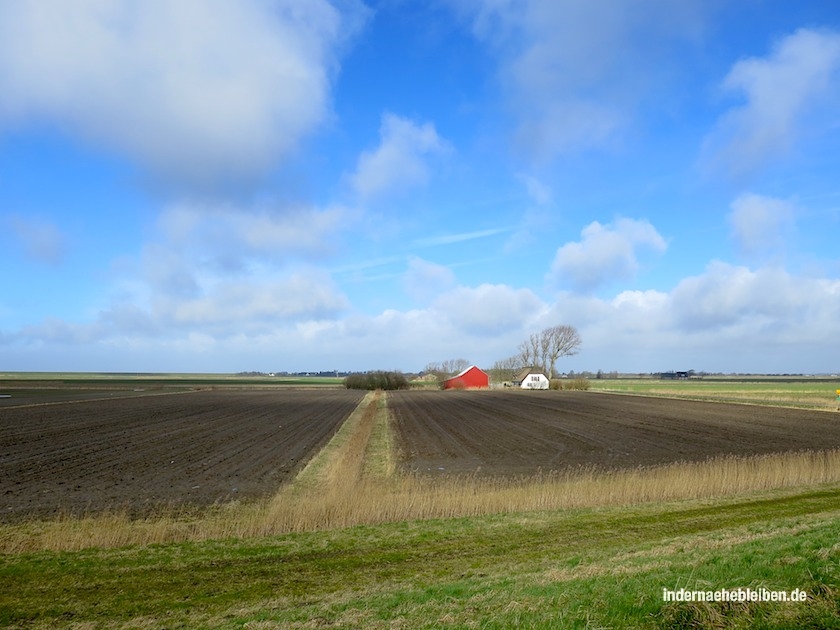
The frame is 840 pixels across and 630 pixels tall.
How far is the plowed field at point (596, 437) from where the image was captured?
26688 millimetres

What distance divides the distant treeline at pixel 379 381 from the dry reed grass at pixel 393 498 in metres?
139

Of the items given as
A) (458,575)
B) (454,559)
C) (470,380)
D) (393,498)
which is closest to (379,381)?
(470,380)

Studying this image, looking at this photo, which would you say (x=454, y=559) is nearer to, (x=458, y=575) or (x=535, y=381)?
(x=458, y=575)

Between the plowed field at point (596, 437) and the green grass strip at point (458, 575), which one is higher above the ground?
the green grass strip at point (458, 575)

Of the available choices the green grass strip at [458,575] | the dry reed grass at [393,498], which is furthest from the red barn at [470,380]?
the green grass strip at [458,575]

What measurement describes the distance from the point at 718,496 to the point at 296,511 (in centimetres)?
1285

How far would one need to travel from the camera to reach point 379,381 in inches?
→ 6442

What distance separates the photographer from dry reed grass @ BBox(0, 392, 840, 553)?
1285cm

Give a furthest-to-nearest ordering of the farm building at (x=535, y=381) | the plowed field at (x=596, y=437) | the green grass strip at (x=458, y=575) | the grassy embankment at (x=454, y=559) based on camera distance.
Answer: the farm building at (x=535, y=381), the plowed field at (x=596, y=437), the grassy embankment at (x=454, y=559), the green grass strip at (x=458, y=575)

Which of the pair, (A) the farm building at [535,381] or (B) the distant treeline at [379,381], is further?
(B) the distant treeline at [379,381]

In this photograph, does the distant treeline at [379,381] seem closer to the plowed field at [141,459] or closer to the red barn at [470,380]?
the red barn at [470,380]

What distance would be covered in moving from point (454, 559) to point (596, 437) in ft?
91.5

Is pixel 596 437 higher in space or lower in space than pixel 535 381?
lower

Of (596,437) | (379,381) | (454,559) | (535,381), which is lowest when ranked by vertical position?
(596,437)
